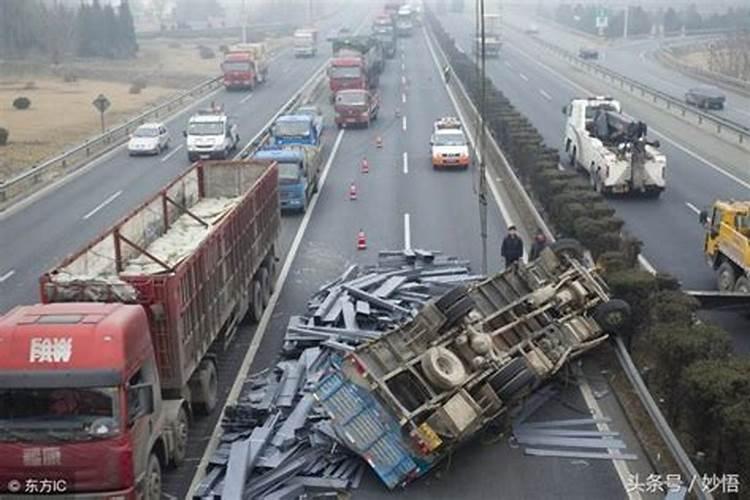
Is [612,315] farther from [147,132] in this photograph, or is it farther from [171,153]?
[147,132]

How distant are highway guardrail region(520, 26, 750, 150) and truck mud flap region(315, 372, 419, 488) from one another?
110ft

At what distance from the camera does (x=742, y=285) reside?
20.5m

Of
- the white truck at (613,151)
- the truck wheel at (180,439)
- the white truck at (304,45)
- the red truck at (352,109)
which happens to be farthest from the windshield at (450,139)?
the white truck at (304,45)

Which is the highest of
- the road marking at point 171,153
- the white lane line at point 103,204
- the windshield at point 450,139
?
the windshield at point 450,139

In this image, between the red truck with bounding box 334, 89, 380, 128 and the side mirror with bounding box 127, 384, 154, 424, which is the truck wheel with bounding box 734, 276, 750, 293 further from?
the red truck with bounding box 334, 89, 380, 128

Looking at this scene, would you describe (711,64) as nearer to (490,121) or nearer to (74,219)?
(490,121)

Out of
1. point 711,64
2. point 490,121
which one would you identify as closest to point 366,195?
point 490,121

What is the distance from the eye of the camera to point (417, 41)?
109 m

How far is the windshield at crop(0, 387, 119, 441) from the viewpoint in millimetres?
11180

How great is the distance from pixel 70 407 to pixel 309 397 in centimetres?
510

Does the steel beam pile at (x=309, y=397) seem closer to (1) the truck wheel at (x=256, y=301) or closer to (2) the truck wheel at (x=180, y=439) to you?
(2) the truck wheel at (x=180, y=439)

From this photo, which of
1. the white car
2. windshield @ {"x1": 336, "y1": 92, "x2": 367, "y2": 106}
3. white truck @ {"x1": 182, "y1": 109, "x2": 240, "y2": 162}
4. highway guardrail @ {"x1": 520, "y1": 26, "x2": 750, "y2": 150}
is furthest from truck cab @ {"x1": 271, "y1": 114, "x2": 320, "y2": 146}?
highway guardrail @ {"x1": 520, "y1": 26, "x2": 750, "y2": 150}

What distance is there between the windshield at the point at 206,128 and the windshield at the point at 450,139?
9527 mm

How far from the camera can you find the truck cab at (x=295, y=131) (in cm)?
3975
